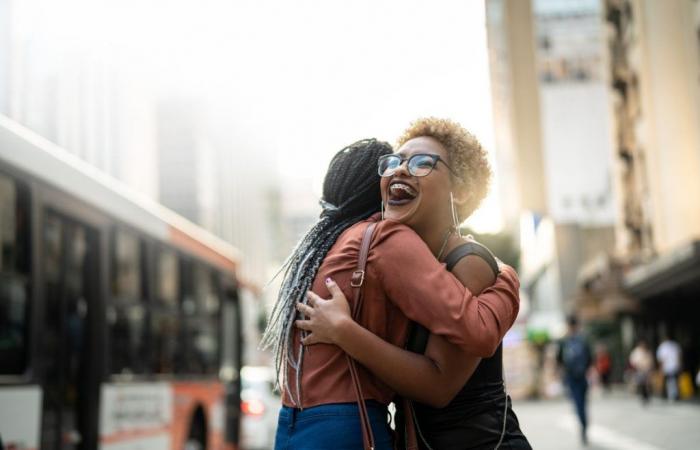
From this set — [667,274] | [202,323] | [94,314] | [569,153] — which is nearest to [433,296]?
[94,314]

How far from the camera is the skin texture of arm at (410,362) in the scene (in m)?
2.87

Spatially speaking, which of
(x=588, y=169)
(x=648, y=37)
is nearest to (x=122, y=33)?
(x=648, y=37)

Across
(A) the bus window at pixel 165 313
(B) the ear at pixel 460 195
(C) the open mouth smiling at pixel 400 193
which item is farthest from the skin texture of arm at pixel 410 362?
(A) the bus window at pixel 165 313

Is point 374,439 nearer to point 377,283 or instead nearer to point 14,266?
point 377,283

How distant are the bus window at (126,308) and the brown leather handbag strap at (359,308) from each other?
542 cm

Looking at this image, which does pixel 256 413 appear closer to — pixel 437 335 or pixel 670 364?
pixel 437 335

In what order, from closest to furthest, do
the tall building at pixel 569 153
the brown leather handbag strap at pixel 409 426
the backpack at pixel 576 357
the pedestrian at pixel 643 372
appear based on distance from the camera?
1. the brown leather handbag strap at pixel 409 426
2. the backpack at pixel 576 357
3. the pedestrian at pixel 643 372
4. the tall building at pixel 569 153

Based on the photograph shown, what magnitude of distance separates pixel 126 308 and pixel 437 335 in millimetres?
6045

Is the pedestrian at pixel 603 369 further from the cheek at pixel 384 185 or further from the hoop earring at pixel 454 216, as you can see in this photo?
the cheek at pixel 384 185

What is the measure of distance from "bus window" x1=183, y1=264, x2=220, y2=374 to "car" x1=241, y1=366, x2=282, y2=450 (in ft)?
8.42

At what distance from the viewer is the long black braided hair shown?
3100 mm

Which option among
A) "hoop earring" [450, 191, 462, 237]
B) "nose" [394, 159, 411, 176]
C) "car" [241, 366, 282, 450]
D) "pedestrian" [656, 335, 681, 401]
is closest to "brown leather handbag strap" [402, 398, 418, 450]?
"hoop earring" [450, 191, 462, 237]

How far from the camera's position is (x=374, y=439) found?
9.57ft

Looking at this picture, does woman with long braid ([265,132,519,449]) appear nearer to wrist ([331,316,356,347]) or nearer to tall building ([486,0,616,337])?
wrist ([331,316,356,347])
